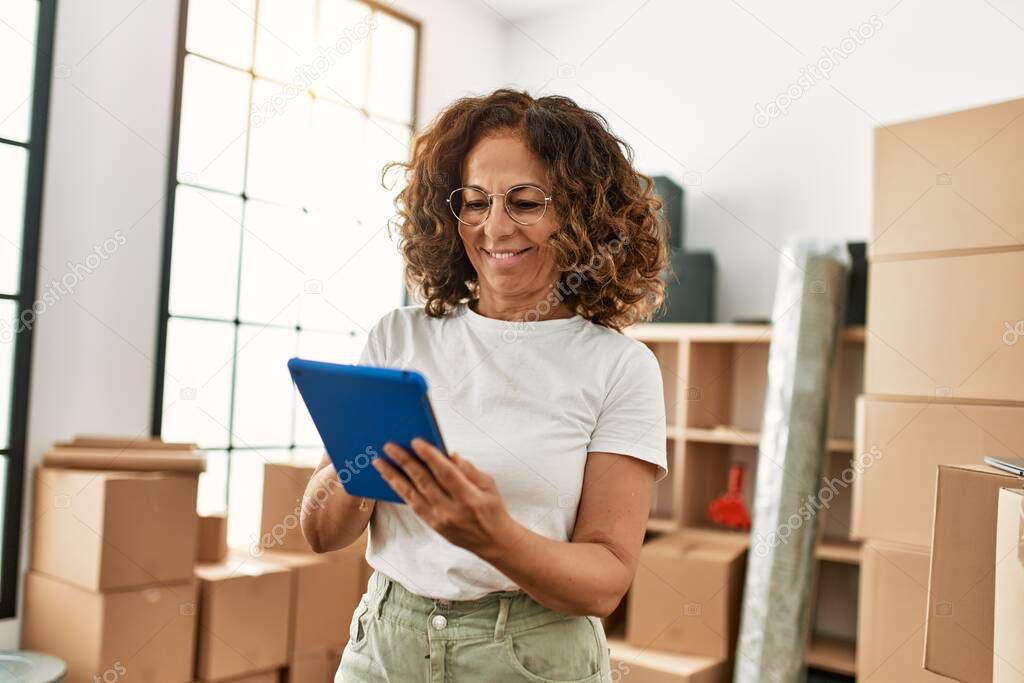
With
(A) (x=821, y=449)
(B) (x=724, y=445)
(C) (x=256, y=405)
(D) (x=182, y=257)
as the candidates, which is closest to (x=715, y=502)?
(B) (x=724, y=445)

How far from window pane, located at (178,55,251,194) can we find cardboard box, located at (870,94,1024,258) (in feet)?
6.96

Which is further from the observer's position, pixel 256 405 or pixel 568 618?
pixel 256 405

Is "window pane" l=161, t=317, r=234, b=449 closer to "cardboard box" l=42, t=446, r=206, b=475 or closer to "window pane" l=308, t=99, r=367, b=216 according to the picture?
"cardboard box" l=42, t=446, r=206, b=475

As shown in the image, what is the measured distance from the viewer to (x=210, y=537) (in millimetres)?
2631

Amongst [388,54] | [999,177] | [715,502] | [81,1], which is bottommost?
[715,502]

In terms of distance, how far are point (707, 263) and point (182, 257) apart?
1.91 m

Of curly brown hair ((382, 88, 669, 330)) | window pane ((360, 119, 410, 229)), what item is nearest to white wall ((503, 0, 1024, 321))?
window pane ((360, 119, 410, 229))

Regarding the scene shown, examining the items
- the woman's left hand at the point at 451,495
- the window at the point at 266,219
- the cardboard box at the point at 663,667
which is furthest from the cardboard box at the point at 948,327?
the woman's left hand at the point at 451,495

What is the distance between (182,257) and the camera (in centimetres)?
282

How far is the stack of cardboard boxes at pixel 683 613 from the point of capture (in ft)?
9.09

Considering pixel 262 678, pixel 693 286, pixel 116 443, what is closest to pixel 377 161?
pixel 693 286

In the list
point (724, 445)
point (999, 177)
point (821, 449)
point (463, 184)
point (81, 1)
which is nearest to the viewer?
point (463, 184)

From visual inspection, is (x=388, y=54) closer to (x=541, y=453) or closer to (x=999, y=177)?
(x=999, y=177)

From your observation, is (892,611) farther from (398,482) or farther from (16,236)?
(16,236)
